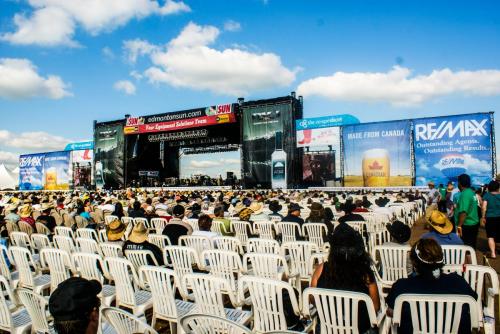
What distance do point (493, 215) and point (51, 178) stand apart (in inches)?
1587

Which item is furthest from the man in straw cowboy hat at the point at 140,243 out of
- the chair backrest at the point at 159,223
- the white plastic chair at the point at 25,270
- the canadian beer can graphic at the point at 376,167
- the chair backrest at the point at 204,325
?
the canadian beer can graphic at the point at 376,167

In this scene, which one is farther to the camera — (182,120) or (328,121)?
(182,120)

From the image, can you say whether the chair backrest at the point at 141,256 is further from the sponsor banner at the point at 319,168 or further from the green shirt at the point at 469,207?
the sponsor banner at the point at 319,168

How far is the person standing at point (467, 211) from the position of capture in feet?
18.9

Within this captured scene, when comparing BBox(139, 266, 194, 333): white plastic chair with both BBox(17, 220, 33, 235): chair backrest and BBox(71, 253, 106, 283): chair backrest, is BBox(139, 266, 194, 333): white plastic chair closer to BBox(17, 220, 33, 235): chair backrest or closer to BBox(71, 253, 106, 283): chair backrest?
BBox(71, 253, 106, 283): chair backrest

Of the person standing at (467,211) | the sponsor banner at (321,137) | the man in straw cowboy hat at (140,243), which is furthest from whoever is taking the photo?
the sponsor banner at (321,137)

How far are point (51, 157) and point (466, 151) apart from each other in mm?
38573

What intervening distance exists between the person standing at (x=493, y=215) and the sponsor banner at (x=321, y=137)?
17.9 meters

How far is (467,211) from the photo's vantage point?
5.79m

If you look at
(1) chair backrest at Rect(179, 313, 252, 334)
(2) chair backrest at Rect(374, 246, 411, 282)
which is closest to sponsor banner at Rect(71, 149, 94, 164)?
(2) chair backrest at Rect(374, 246, 411, 282)

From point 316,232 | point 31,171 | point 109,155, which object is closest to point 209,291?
point 316,232

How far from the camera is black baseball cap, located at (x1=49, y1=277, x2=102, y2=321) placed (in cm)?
149

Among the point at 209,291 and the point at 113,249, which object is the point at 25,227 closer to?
the point at 113,249

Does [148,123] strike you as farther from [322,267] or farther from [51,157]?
[322,267]
